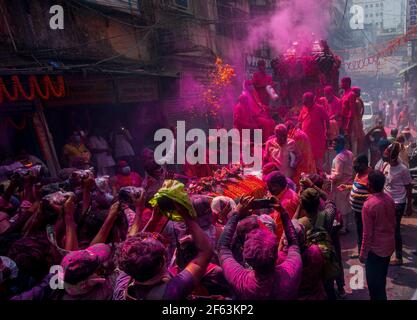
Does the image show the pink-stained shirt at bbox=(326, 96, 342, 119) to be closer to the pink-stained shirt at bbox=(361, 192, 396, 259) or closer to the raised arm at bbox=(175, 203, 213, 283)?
the pink-stained shirt at bbox=(361, 192, 396, 259)

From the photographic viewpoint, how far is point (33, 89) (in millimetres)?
6793

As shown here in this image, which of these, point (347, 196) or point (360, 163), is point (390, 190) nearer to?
point (360, 163)

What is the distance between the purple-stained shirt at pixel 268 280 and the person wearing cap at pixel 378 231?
1.66 metres

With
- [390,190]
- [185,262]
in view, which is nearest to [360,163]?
[390,190]

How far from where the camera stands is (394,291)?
4582 mm

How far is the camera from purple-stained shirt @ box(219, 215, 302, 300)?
229cm

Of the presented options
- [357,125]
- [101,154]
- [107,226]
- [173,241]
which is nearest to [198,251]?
[173,241]

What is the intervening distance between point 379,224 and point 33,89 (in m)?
6.43

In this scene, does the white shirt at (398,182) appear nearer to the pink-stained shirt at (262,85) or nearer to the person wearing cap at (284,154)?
the person wearing cap at (284,154)

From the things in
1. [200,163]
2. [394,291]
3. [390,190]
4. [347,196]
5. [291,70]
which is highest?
[291,70]

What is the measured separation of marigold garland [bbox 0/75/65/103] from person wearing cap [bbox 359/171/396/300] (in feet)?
20.2

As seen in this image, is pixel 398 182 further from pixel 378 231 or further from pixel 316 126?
pixel 316 126
